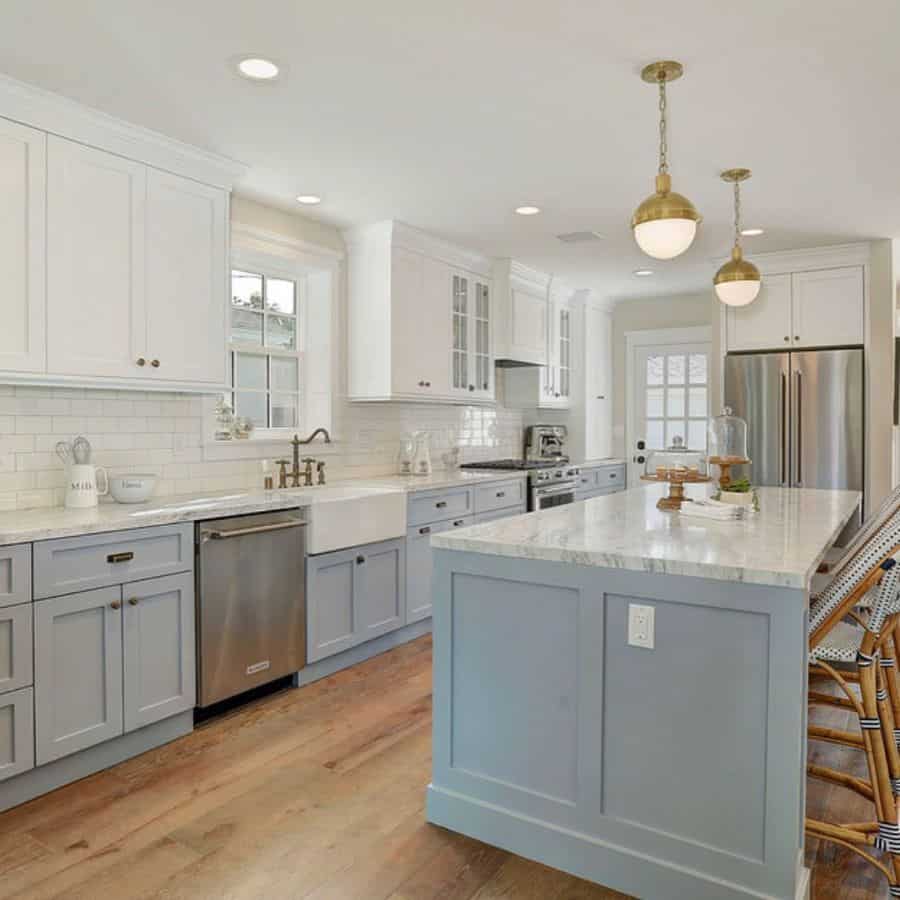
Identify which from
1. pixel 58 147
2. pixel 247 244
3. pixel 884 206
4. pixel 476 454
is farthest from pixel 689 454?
pixel 58 147

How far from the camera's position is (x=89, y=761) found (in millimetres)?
2592

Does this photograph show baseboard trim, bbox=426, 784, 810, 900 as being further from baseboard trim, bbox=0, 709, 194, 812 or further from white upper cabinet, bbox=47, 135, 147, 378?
white upper cabinet, bbox=47, 135, 147, 378

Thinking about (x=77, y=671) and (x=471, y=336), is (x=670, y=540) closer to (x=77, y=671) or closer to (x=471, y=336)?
(x=77, y=671)

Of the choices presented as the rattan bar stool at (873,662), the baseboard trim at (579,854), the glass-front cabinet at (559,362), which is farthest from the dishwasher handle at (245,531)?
the glass-front cabinet at (559,362)

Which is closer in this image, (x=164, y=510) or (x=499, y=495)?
(x=164, y=510)

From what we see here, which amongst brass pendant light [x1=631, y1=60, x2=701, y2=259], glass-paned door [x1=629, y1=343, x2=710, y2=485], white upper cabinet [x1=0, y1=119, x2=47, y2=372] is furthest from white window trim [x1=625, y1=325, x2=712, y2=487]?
white upper cabinet [x1=0, y1=119, x2=47, y2=372]

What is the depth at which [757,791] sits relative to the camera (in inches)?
68.9

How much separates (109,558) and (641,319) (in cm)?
575

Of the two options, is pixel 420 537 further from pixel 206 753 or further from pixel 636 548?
pixel 636 548

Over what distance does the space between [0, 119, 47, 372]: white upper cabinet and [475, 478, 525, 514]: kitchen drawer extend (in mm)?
2729

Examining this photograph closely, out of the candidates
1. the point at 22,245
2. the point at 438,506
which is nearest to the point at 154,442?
the point at 22,245

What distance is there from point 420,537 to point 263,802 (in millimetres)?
1970

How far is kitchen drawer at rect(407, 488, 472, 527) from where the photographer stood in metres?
4.14

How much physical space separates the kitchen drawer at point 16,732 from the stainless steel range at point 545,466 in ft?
11.6
